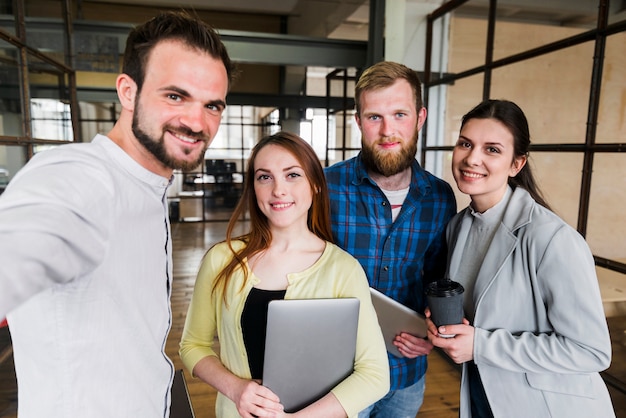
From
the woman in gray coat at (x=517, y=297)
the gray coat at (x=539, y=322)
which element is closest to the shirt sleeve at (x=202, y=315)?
the woman in gray coat at (x=517, y=297)

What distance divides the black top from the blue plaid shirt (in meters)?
0.51

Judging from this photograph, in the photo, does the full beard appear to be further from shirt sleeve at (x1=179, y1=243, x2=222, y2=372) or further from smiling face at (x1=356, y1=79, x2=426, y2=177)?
smiling face at (x1=356, y1=79, x2=426, y2=177)

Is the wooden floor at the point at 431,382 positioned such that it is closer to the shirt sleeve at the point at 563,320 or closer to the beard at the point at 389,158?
the shirt sleeve at the point at 563,320

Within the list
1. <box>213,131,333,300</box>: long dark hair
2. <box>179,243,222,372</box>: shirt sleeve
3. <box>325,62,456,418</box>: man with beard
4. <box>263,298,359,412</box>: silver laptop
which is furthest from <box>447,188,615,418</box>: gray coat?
<box>179,243,222,372</box>: shirt sleeve

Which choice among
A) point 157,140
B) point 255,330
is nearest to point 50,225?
point 157,140

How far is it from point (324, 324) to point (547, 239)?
2.17 feet

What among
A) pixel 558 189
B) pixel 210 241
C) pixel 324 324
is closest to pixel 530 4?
pixel 558 189

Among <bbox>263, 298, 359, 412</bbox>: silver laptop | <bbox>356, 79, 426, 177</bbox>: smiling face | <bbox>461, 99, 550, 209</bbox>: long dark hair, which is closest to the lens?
<bbox>263, 298, 359, 412</bbox>: silver laptop

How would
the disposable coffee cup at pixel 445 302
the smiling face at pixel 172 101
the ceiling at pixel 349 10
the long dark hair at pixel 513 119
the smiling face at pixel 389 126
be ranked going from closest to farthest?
the smiling face at pixel 172 101
the disposable coffee cup at pixel 445 302
the long dark hair at pixel 513 119
the smiling face at pixel 389 126
the ceiling at pixel 349 10

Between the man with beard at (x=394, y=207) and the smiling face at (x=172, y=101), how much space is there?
752 mm

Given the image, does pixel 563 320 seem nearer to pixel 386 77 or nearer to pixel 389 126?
pixel 389 126

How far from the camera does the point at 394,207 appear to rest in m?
1.63

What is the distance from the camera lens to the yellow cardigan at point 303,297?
115 cm

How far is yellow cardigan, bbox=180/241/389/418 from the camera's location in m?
1.15
